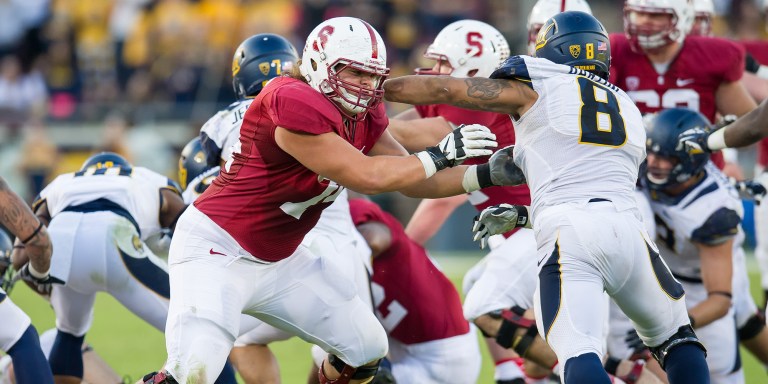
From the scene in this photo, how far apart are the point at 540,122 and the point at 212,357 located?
174 centimetres

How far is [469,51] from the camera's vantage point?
252 inches

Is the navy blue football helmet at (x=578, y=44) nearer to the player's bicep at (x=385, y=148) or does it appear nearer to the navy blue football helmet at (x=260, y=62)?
the player's bicep at (x=385, y=148)

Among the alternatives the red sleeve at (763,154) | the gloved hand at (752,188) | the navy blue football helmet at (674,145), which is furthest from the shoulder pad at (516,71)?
the red sleeve at (763,154)

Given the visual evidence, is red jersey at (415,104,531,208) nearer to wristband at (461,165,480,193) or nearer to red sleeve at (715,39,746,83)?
wristband at (461,165,480,193)

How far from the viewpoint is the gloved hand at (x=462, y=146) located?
4.53 m

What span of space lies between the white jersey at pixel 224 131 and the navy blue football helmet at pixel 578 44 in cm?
176

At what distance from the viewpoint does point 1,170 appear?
47.4ft

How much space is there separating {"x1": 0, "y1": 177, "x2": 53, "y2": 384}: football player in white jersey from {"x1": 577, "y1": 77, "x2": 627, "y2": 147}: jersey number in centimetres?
269

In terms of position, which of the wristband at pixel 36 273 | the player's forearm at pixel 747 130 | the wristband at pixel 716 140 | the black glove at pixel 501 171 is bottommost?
the wristband at pixel 36 273

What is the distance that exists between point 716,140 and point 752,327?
1.40 metres

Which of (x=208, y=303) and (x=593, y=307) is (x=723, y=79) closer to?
(x=593, y=307)

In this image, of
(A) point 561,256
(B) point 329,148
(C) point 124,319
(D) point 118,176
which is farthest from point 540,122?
(C) point 124,319

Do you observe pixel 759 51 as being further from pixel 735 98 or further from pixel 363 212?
pixel 363 212

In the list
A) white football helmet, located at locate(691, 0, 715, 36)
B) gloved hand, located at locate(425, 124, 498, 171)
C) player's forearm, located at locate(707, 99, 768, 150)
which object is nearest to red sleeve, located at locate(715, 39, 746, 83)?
player's forearm, located at locate(707, 99, 768, 150)
